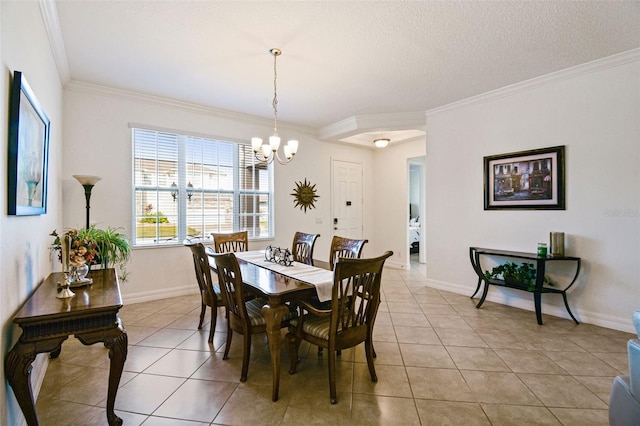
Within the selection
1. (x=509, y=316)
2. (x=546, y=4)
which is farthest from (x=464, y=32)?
(x=509, y=316)

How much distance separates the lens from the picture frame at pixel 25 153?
1.49m

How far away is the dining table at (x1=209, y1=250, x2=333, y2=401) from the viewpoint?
6.48 feet

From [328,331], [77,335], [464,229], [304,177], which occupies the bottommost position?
[328,331]

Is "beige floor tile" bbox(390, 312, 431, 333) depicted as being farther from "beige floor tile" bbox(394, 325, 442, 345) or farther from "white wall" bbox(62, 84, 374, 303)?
"white wall" bbox(62, 84, 374, 303)

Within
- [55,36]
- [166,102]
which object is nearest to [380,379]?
[55,36]

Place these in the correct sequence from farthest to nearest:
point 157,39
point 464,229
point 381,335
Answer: point 464,229 → point 381,335 → point 157,39

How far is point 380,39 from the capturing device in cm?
268

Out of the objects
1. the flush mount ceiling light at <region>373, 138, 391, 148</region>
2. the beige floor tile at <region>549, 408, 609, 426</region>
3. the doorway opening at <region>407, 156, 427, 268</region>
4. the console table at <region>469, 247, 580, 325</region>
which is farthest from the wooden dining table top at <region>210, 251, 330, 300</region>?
the doorway opening at <region>407, 156, 427, 268</region>

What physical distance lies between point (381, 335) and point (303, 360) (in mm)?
893

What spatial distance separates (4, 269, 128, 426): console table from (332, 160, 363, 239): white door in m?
4.59

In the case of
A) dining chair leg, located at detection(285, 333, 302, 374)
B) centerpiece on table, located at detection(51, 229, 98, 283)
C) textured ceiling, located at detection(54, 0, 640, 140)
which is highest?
textured ceiling, located at detection(54, 0, 640, 140)

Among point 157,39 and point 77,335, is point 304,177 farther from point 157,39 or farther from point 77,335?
point 77,335

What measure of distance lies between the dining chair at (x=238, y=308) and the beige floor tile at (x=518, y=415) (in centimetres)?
146

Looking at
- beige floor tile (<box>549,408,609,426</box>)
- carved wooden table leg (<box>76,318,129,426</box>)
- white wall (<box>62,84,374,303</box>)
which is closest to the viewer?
carved wooden table leg (<box>76,318,129,426</box>)
